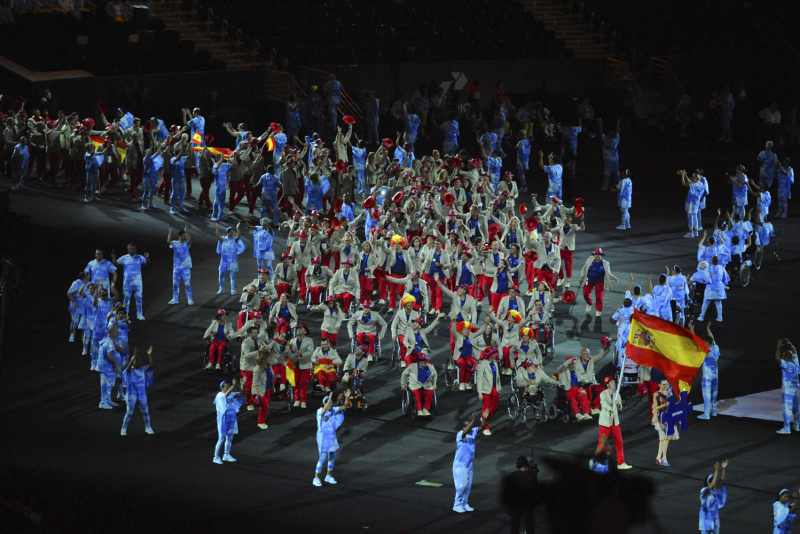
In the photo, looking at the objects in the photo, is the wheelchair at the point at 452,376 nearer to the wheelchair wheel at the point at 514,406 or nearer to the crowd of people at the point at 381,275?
the crowd of people at the point at 381,275

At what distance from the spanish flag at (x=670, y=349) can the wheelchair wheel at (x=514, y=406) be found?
2593 millimetres

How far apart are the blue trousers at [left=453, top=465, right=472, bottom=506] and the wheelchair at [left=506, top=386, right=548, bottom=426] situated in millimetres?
3466

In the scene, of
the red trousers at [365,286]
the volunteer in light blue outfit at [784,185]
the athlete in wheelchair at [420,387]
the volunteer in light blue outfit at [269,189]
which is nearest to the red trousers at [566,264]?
the red trousers at [365,286]

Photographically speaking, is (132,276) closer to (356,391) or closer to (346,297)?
(346,297)

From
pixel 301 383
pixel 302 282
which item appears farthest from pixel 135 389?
pixel 302 282

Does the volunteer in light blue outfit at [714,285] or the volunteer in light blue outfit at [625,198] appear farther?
the volunteer in light blue outfit at [625,198]

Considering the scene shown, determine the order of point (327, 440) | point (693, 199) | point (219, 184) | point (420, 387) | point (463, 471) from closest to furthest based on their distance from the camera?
point (463, 471) → point (327, 440) → point (420, 387) → point (693, 199) → point (219, 184)

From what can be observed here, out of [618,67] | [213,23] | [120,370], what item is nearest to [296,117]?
[213,23]

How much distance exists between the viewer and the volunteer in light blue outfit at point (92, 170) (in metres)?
29.4

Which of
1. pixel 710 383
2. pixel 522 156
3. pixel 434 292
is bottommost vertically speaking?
pixel 710 383

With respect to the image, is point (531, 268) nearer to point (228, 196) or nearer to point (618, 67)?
point (228, 196)

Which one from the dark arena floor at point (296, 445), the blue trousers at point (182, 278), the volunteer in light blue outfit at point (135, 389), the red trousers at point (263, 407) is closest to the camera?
the dark arena floor at point (296, 445)

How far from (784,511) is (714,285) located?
9.87m

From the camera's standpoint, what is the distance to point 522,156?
32969mm
